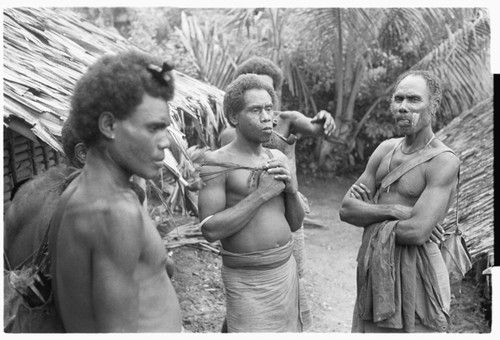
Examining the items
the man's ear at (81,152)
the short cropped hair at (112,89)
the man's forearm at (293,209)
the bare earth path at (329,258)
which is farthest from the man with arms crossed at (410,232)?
the bare earth path at (329,258)

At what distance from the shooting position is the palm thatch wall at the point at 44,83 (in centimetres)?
370

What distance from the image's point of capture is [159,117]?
8.56ft

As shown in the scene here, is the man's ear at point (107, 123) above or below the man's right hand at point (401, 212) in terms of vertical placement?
above

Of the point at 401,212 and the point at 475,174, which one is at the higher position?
the point at 401,212

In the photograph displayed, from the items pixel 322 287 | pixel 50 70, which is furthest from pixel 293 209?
pixel 322 287

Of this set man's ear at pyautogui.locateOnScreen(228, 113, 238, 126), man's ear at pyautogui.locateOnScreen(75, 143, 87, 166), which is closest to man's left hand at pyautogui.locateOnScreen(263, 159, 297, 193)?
man's ear at pyautogui.locateOnScreen(228, 113, 238, 126)

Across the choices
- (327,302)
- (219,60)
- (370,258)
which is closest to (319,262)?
(327,302)

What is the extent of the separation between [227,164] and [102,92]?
4.00ft

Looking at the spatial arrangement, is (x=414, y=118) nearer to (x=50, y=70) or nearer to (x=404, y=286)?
(x=404, y=286)

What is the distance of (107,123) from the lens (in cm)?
255

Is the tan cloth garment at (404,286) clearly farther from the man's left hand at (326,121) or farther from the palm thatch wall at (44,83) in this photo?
the palm thatch wall at (44,83)

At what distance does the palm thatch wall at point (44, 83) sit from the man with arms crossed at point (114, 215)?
113cm

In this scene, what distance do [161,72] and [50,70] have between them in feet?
6.78

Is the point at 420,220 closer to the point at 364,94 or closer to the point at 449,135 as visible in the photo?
the point at 449,135
